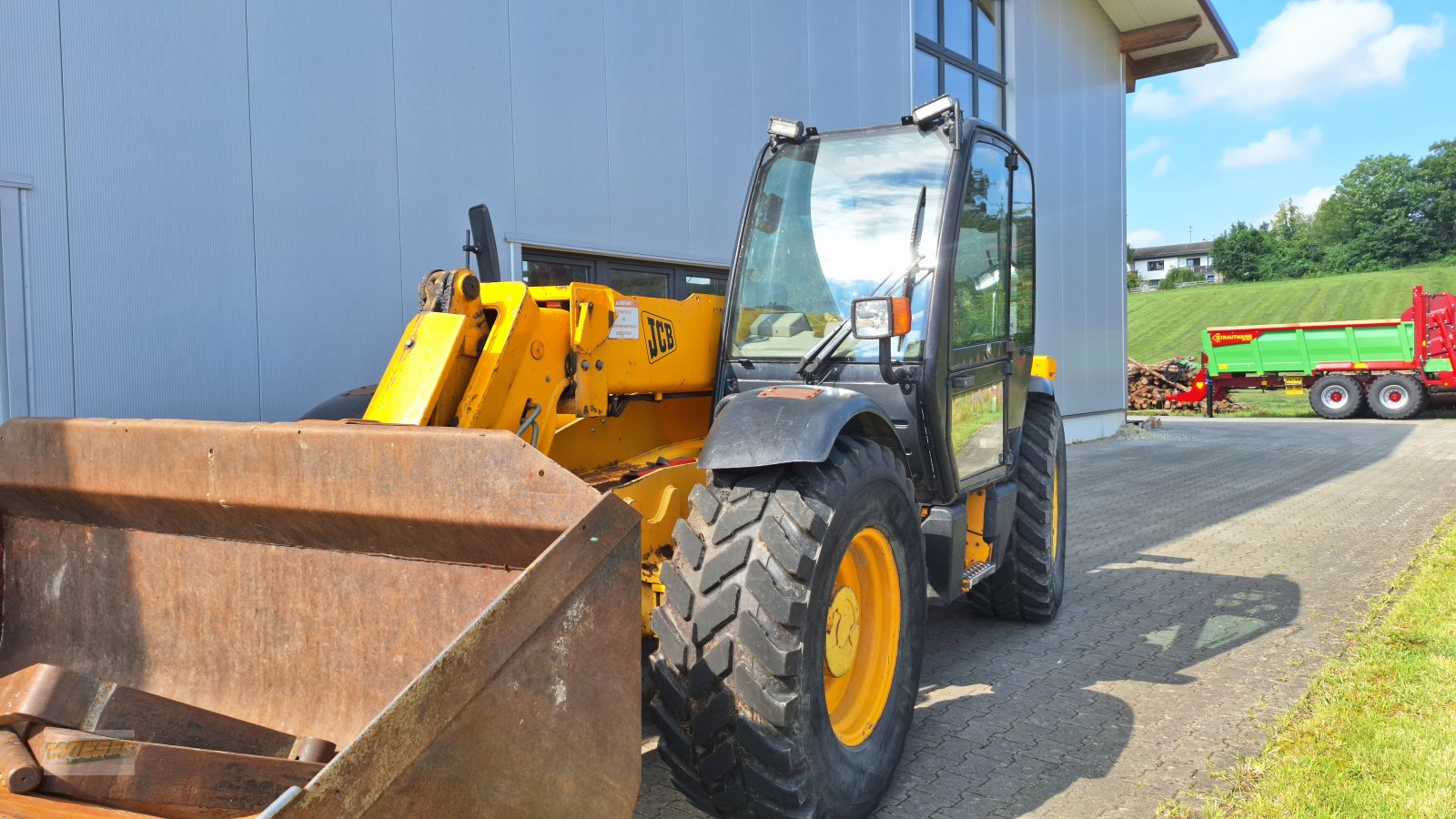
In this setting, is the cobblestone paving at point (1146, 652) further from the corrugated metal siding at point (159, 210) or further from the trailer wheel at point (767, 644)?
the corrugated metal siding at point (159, 210)

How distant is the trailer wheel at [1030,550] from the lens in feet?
17.2

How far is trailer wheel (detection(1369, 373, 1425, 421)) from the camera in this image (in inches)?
801

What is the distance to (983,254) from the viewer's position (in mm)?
4543

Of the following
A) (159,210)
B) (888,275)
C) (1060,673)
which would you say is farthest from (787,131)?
(159,210)

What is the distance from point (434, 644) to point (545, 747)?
0.79 m

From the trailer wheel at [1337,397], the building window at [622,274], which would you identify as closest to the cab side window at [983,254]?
the building window at [622,274]

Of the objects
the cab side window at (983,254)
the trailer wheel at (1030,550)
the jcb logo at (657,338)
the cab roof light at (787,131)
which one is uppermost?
the cab roof light at (787,131)

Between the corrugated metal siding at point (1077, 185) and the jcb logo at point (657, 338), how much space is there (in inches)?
475

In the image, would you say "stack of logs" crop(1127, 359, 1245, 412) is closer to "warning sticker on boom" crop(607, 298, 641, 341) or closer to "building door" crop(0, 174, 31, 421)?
"warning sticker on boom" crop(607, 298, 641, 341)

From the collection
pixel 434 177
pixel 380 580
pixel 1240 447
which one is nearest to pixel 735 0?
pixel 434 177

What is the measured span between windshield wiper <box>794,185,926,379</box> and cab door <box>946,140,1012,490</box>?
0.18 meters

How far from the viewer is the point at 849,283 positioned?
4109mm

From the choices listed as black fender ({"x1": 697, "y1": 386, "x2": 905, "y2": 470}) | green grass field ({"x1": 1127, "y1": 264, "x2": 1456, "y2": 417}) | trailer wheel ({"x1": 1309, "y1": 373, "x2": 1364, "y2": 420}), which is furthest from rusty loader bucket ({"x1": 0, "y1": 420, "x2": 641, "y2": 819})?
green grass field ({"x1": 1127, "y1": 264, "x2": 1456, "y2": 417})

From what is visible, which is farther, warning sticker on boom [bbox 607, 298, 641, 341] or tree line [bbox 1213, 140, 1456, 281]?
tree line [bbox 1213, 140, 1456, 281]
